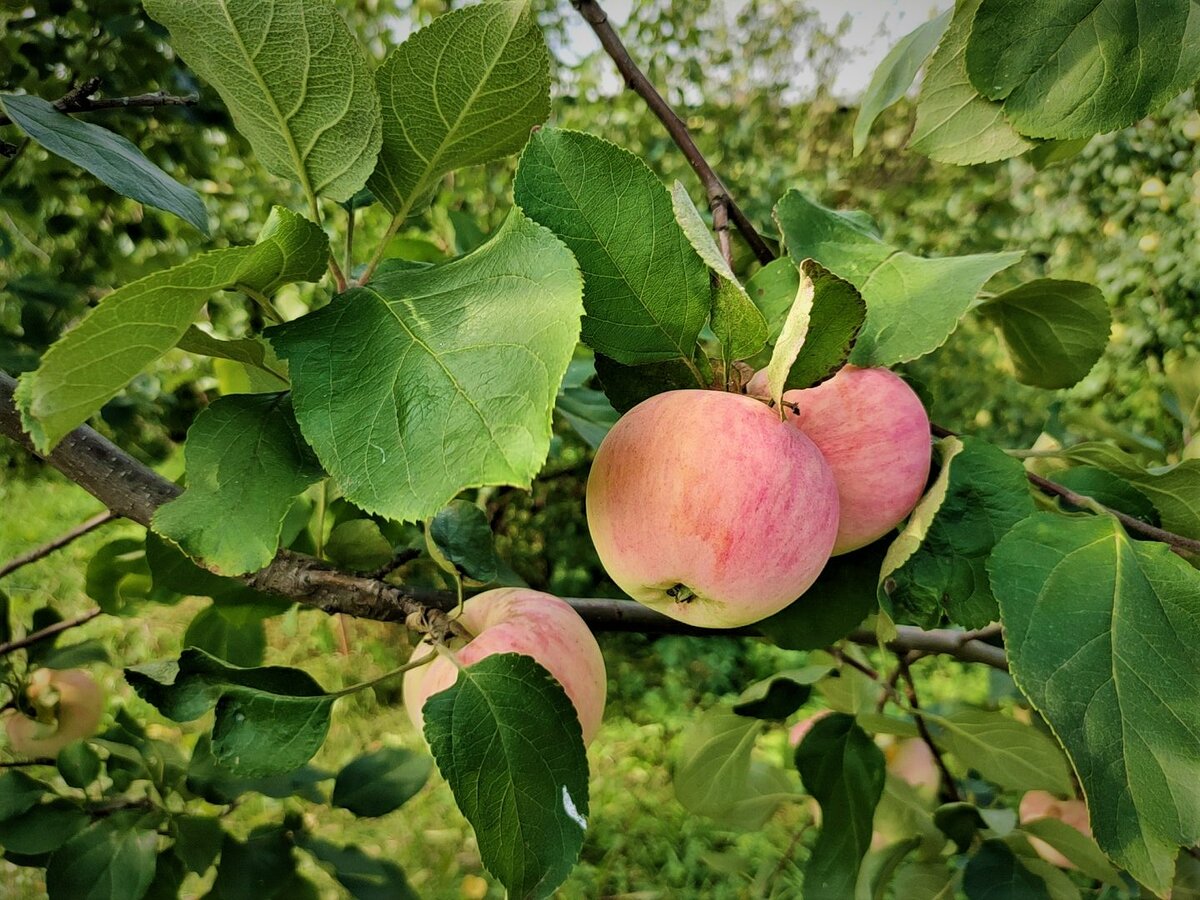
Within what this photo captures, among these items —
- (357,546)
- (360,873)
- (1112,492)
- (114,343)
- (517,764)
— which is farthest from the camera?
(360,873)

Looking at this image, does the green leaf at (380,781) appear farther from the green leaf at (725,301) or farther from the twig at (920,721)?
the green leaf at (725,301)

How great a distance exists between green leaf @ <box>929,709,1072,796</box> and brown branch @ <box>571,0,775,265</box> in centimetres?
51

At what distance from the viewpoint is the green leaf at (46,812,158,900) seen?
0.69 m

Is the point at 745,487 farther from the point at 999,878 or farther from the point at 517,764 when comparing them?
the point at 999,878

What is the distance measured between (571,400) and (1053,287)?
1.39 ft

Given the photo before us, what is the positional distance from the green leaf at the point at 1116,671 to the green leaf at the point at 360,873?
0.69 meters

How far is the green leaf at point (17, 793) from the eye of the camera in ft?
2.44

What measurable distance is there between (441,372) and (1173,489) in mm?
442

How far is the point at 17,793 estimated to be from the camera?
756mm

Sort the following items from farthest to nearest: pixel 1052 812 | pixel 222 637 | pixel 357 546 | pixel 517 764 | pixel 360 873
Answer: pixel 1052 812 < pixel 360 873 < pixel 222 637 < pixel 357 546 < pixel 517 764

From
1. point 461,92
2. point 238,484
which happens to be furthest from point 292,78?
point 238,484

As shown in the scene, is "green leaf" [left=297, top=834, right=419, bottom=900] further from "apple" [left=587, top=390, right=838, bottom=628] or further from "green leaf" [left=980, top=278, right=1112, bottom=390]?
"green leaf" [left=980, top=278, right=1112, bottom=390]

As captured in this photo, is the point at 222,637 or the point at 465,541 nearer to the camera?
the point at 465,541

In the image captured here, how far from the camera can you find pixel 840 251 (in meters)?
0.46
